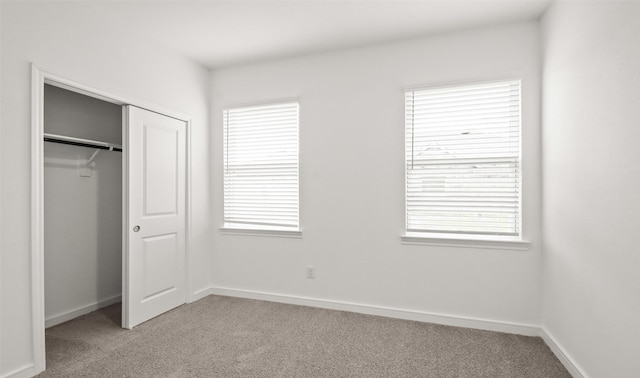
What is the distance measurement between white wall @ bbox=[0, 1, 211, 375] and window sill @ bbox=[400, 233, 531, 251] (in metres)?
2.80

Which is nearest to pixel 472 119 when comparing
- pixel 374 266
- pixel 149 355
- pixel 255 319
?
pixel 374 266

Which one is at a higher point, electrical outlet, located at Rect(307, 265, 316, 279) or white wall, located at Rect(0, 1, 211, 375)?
white wall, located at Rect(0, 1, 211, 375)

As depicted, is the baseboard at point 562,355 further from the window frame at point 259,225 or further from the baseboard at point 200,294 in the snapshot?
the baseboard at point 200,294

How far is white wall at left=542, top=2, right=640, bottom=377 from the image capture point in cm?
168

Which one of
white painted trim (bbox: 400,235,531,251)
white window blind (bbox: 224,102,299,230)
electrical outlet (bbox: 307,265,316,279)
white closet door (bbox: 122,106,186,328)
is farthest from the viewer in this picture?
white window blind (bbox: 224,102,299,230)

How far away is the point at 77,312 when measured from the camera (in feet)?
11.1

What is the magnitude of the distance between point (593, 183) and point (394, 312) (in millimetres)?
1981

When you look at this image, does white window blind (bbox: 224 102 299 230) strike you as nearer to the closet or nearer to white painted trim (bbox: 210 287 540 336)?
the closet

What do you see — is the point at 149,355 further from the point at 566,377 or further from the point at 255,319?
the point at 566,377

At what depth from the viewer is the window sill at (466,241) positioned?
115 inches

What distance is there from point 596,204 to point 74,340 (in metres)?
3.90

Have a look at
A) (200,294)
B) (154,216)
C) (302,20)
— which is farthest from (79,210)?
(302,20)

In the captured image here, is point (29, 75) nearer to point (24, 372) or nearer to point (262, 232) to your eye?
point (24, 372)

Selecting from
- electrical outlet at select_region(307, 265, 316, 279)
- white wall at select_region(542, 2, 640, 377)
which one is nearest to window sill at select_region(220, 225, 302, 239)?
electrical outlet at select_region(307, 265, 316, 279)
